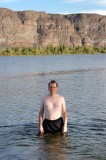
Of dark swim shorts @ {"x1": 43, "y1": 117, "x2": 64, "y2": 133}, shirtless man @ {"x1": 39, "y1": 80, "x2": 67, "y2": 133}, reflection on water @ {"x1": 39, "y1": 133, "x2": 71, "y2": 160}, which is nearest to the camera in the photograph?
reflection on water @ {"x1": 39, "y1": 133, "x2": 71, "y2": 160}

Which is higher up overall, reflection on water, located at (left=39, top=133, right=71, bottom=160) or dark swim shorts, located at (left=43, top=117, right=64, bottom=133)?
dark swim shorts, located at (left=43, top=117, right=64, bottom=133)

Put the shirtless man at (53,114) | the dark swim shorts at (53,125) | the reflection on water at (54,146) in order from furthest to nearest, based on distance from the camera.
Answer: the dark swim shorts at (53,125) → the shirtless man at (53,114) → the reflection on water at (54,146)

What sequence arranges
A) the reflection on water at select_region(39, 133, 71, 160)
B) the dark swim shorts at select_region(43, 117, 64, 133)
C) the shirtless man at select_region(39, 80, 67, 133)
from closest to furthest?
the reflection on water at select_region(39, 133, 71, 160) → the shirtless man at select_region(39, 80, 67, 133) → the dark swim shorts at select_region(43, 117, 64, 133)

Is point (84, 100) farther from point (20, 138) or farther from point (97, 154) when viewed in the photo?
point (97, 154)

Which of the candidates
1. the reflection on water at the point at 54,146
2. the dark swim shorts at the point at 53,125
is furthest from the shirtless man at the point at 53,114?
the reflection on water at the point at 54,146

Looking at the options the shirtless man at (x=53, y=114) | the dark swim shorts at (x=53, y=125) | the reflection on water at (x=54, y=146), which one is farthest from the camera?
the dark swim shorts at (x=53, y=125)

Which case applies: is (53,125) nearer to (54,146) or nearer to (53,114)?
(53,114)

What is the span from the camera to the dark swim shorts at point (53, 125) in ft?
47.2

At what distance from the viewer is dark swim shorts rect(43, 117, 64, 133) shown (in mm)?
14382

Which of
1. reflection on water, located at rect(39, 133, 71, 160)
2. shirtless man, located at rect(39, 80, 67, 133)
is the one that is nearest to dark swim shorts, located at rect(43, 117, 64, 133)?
shirtless man, located at rect(39, 80, 67, 133)

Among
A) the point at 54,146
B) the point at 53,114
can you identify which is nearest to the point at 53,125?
the point at 53,114

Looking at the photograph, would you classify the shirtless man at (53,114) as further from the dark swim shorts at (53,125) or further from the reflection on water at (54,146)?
the reflection on water at (54,146)

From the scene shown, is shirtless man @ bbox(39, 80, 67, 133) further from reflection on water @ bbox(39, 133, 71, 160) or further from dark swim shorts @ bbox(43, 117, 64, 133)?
reflection on water @ bbox(39, 133, 71, 160)

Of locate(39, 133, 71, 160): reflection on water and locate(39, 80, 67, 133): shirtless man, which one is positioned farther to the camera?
locate(39, 80, 67, 133): shirtless man
